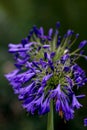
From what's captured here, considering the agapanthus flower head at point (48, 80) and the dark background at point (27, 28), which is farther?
the dark background at point (27, 28)

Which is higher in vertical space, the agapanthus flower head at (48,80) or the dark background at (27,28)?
the dark background at (27,28)

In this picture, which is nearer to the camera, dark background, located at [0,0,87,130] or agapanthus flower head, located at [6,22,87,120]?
agapanthus flower head, located at [6,22,87,120]

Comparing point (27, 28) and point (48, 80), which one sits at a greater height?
point (27, 28)

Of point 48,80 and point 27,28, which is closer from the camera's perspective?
point 48,80

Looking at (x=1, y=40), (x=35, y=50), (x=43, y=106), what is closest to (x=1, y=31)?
(x=1, y=40)

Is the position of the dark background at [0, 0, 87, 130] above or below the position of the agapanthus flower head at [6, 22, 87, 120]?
above

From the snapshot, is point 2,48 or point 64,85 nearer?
point 64,85

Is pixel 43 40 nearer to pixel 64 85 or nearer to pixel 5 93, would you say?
pixel 64 85

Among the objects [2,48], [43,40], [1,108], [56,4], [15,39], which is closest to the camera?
[43,40]
